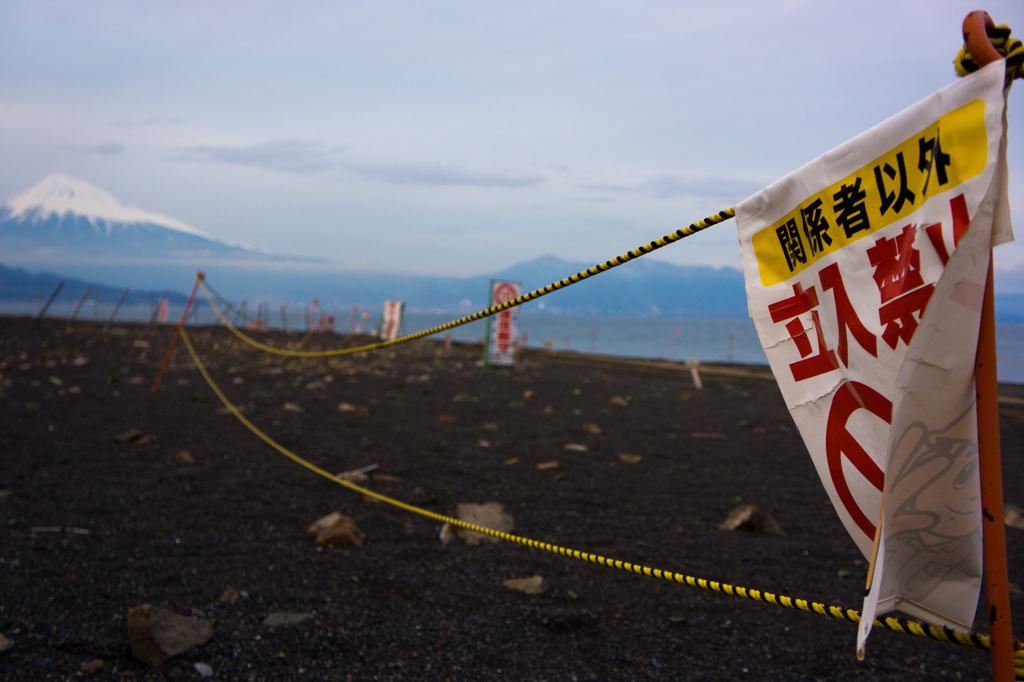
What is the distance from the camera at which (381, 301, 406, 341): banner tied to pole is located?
863 inches

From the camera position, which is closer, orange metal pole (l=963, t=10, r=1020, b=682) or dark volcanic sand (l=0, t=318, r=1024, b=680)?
orange metal pole (l=963, t=10, r=1020, b=682)

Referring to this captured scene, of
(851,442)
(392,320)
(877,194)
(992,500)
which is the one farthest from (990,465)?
(392,320)

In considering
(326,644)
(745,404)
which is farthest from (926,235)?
(745,404)

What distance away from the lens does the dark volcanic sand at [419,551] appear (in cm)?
276

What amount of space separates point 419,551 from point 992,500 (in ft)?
10.7

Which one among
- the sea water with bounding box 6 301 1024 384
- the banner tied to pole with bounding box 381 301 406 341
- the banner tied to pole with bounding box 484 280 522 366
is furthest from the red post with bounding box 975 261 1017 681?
the banner tied to pole with bounding box 381 301 406 341

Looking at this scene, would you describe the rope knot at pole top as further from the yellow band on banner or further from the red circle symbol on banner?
the red circle symbol on banner

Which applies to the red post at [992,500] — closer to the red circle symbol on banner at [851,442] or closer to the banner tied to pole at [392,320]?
the red circle symbol on banner at [851,442]

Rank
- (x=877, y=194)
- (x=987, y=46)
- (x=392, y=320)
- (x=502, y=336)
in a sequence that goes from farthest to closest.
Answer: (x=392, y=320) → (x=502, y=336) → (x=877, y=194) → (x=987, y=46)

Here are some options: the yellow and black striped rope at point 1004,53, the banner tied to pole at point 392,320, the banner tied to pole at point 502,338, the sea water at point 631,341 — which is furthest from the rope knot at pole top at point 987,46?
the banner tied to pole at point 392,320

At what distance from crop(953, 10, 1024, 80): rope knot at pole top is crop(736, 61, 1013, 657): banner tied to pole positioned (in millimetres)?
34

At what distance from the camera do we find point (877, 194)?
4.43 feet

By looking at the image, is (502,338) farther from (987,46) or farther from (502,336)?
(987,46)

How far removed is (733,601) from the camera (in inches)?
136
